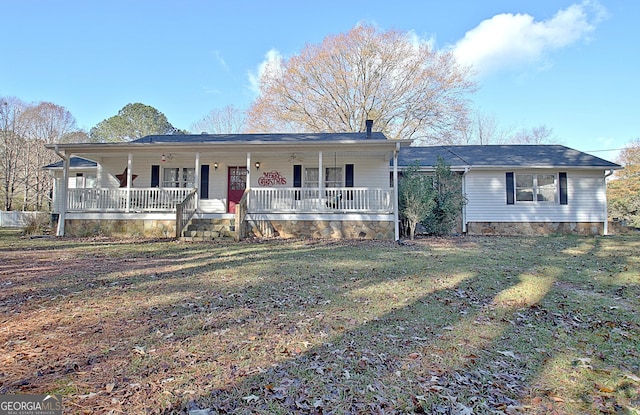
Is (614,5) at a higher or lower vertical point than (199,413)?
higher

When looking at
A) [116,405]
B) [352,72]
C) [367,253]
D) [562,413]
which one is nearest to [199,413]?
[116,405]

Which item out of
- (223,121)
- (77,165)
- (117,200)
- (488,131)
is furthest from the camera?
(223,121)

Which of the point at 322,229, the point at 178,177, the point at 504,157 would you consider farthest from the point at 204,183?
the point at 504,157

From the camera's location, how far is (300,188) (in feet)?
38.7

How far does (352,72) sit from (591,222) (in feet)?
56.9

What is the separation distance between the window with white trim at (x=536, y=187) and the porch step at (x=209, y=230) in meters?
11.8

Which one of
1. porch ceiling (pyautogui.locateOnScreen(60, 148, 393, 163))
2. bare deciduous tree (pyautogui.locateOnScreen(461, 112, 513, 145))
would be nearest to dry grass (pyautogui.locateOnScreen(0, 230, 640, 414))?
porch ceiling (pyautogui.locateOnScreen(60, 148, 393, 163))

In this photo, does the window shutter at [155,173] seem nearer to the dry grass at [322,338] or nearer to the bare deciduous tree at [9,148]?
the dry grass at [322,338]

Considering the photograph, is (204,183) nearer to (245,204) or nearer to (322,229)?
(245,204)

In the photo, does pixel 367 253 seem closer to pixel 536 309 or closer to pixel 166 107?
pixel 536 309

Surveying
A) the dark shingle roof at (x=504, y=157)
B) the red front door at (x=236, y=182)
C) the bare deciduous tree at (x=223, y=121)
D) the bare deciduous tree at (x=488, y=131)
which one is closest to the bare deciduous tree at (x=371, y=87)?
the bare deciduous tree at (x=223, y=121)

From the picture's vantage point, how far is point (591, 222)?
1380 cm

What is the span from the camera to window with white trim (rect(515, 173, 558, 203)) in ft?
45.8

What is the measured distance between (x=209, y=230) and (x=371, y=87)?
18113 millimetres
